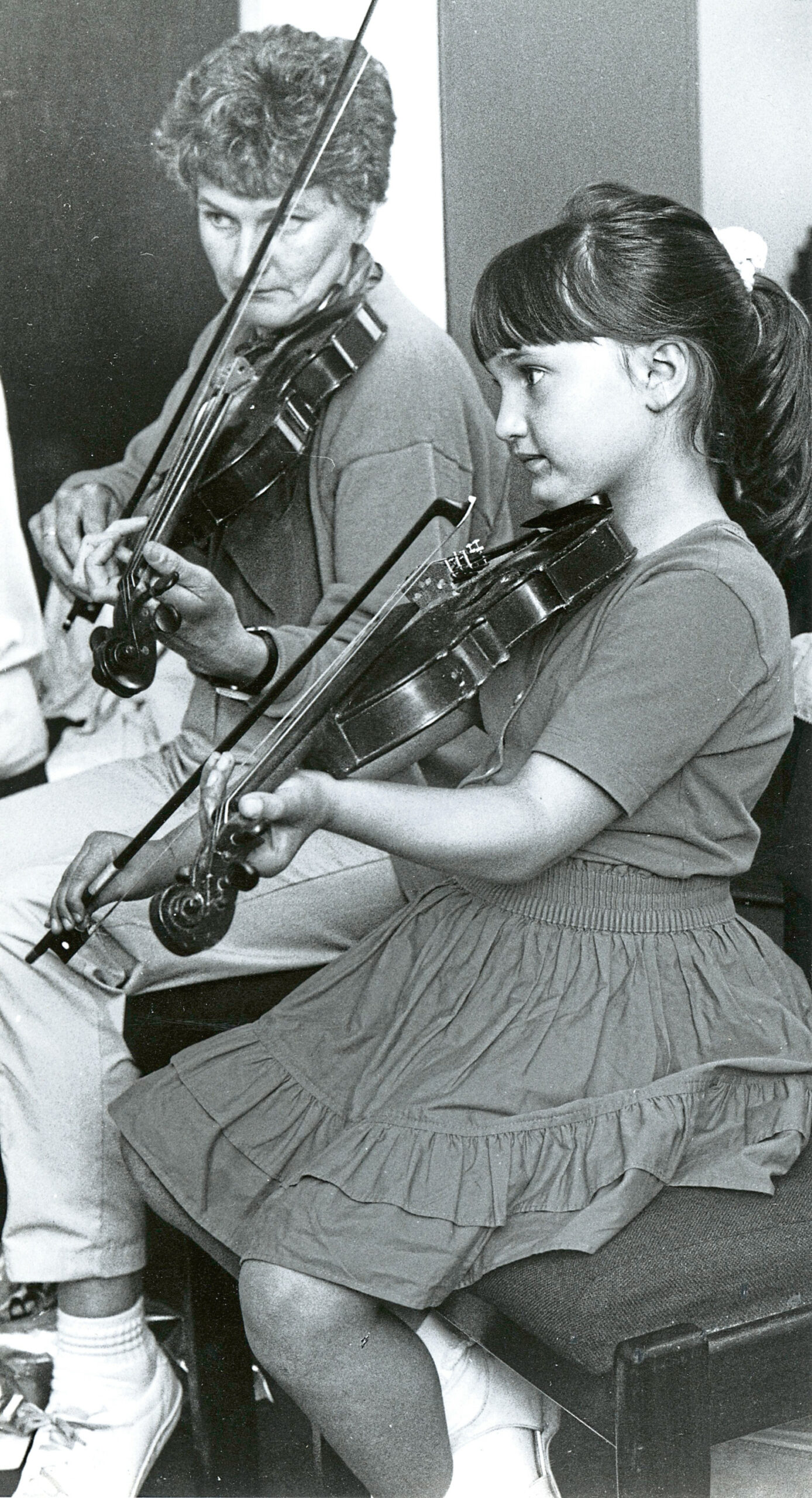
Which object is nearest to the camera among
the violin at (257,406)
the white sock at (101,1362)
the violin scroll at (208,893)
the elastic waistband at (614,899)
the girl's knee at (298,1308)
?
the violin scroll at (208,893)

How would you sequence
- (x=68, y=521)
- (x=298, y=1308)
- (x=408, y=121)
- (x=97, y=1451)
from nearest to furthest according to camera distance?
(x=298, y=1308)
(x=97, y=1451)
(x=408, y=121)
(x=68, y=521)

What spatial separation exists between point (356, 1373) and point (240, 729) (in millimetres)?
458

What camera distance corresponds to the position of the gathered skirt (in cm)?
94

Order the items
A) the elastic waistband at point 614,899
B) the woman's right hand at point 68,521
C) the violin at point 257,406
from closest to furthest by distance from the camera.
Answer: the elastic waistband at point 614,899 < the violin at point 257,406 < the woman's right hand at point 68,521

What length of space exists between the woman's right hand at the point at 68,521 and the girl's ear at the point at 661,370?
626mm

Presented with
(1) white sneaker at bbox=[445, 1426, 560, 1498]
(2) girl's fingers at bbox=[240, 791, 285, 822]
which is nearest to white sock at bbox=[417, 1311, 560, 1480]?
(1) white sneaker at bbox=[445, 1426, 560, 1498]

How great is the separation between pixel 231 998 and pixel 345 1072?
30cm

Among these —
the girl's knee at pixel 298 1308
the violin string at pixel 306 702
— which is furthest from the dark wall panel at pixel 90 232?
the girl's knee at pixel 298 1308

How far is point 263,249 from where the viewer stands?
1.19m

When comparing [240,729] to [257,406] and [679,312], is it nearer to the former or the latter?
[257,406]

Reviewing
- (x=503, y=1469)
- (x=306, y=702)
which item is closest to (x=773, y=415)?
(x=306, y=702)

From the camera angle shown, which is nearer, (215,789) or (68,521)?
(215,789)

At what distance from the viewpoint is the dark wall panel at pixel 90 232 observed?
137 centimetres

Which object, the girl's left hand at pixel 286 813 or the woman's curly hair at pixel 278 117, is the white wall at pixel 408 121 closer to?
the woman's curly hair at pixel 278 117
